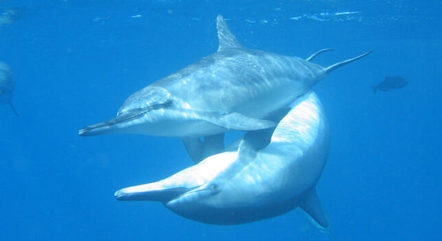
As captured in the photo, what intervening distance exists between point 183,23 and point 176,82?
22.4 metres

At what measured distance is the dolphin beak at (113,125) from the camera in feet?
14.5

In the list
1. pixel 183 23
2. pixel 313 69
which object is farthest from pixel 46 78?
pixel 313 69

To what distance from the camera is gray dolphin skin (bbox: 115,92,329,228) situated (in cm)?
435

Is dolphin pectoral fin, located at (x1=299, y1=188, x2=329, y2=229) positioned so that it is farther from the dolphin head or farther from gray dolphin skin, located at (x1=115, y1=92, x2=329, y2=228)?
the dolphin head

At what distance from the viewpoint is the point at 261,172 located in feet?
16.2

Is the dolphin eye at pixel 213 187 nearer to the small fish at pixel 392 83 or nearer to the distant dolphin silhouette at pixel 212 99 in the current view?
the distant dolphin silhouette at pixel 212 99

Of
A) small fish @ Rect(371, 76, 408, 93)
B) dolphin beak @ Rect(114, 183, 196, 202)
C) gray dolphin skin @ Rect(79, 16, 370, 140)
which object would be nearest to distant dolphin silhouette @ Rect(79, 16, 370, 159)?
gray dolphin skin @ Rect(79, 16, 370, 140)

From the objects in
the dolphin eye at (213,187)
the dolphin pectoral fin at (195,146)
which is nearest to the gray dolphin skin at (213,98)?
the dolphin pectoral fin at (195,146)

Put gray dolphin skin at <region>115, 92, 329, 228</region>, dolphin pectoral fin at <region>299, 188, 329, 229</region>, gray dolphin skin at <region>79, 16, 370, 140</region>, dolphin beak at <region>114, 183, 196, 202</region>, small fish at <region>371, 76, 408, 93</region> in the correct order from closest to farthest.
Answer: dolphin beak at <region>114, 183, 196, 202</region> → gray dolphin skin at <region>115, 92, 329, 228</region> → gray dolphin skin at <region>79, 16, 370, 140</region> → dolphin pectoral fin at <region>299, 188, 329, 229</region> → small fish at <region>371, 76, 408, 93</region>

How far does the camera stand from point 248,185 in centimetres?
466

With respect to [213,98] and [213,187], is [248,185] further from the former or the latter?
[213,98]

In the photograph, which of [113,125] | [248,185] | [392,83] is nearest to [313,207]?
[248,185]

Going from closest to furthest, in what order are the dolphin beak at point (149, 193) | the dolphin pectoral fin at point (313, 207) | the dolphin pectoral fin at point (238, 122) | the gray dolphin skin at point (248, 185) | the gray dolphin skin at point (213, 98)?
the dolphin beak at point (149, 193) → the gray dolphin skin at point (248, 185) → the gray dolphin skin at point (213, 98) → the dolphin pectoral fin at point (238, 122) → the dolphin pectoral fin at point (313, 207)

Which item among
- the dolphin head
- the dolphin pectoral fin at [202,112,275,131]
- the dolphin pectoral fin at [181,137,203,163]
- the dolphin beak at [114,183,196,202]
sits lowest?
the dolphin pectoral fin at [181,137,203,163]
